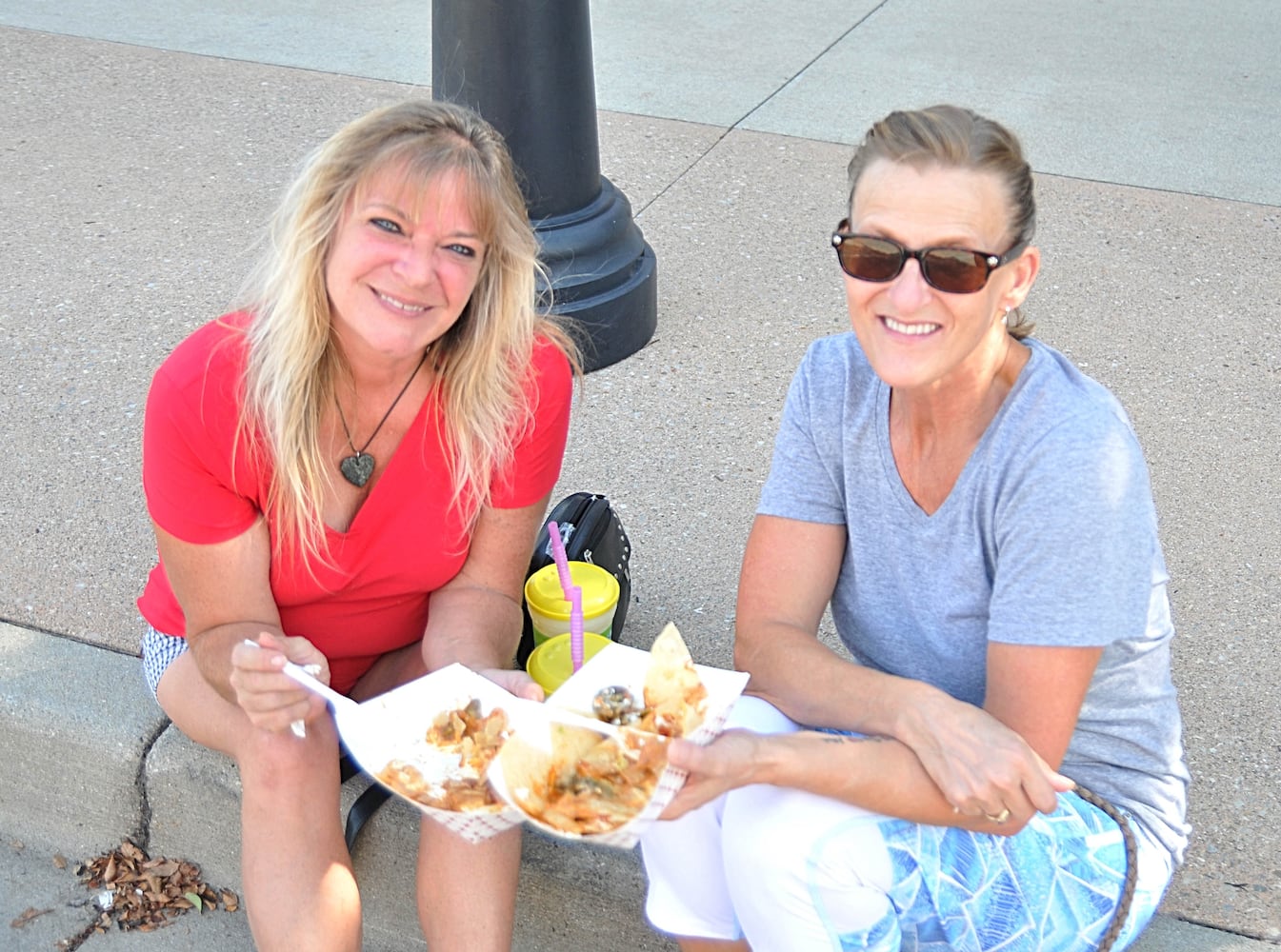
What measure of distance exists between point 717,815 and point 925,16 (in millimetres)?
6073

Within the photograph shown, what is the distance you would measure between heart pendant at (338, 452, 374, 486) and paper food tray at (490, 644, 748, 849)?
0.62 m

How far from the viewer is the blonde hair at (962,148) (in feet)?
6.61

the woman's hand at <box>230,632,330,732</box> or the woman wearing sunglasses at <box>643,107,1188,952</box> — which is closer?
the woman wearing sunglasses at <box>643,107,1188,952</box>

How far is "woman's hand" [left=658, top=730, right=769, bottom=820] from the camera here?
185 centimetres

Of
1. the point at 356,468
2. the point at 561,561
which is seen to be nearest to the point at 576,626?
the point at 561,561

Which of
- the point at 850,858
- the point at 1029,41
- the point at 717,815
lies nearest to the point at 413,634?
the point at 717,815

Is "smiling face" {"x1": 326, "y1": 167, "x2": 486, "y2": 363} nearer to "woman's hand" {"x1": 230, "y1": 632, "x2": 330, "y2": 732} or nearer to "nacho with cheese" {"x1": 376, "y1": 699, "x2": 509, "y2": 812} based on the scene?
"woman's hand" {"x1": 230, "y1": 632, "x2": 330, "y2": 732}

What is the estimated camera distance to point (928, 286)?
204 centimetres

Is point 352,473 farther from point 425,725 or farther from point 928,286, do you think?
point 928,286

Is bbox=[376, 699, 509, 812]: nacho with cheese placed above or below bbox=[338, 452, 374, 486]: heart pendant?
below

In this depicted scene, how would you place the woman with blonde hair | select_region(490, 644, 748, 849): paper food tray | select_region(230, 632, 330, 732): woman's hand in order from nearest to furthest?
1. select_region(490, 644, 748, 849): paper food tray
2. select_region(230, 632, 330, 732): woman's hand
3. the woman with blonde hair

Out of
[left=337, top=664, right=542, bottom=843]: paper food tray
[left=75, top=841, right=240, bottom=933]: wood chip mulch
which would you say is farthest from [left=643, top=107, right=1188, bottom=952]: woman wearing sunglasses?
[left=75, top=841, right=240, bottom=933]: wood chip mulch

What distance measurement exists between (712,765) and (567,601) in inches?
38.7

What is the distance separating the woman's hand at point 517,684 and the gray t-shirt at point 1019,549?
50 cm
